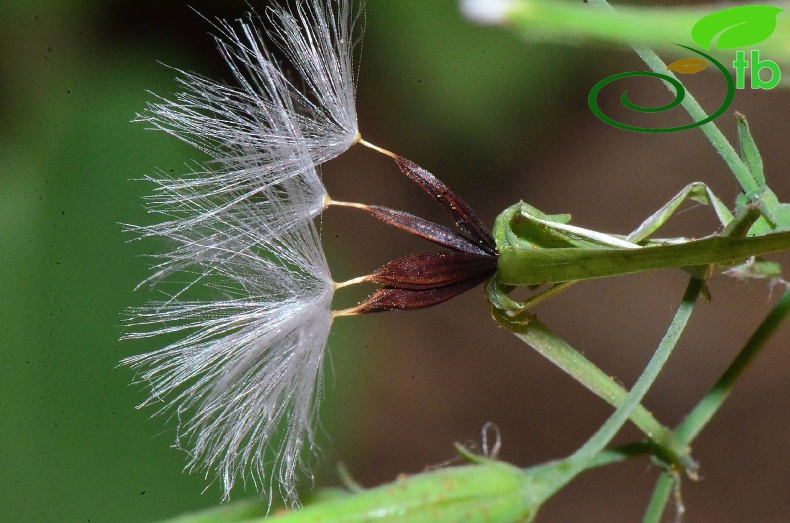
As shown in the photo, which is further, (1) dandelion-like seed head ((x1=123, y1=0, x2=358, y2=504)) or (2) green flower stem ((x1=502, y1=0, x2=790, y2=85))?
(1) dandelion-like seed head ((x1=123, y1=0, x2=358, y2=504))

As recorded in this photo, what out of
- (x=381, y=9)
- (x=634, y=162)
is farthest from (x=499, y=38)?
(x=634, y=162)

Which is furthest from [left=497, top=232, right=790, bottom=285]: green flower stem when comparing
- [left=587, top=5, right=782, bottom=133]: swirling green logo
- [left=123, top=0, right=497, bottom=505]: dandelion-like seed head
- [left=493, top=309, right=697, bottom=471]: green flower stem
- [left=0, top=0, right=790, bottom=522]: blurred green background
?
[left=0, top=0, right=790, bottom=522]: blurred green background

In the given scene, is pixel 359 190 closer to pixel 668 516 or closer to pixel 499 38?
pixel 499 38

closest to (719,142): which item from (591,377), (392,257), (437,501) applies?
(591,377)

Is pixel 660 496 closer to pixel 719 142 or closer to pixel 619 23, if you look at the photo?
pixel 719 142

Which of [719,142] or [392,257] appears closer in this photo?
[719,142]

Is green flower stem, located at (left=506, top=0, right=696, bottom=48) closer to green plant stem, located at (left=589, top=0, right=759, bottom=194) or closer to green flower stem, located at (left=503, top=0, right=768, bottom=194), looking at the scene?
green flower stem, located at (left=503, top=0, right=768, bottom=194)
